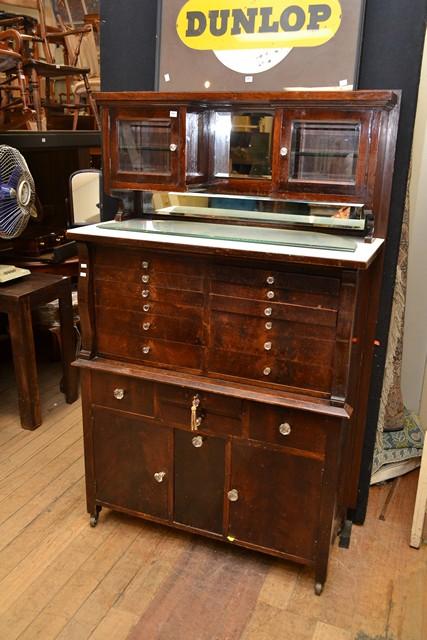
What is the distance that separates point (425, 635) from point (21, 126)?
4.17 m

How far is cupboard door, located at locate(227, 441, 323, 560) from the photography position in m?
1.91

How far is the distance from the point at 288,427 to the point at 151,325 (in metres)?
0.57

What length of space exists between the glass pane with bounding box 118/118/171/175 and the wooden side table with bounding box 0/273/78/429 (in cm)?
116

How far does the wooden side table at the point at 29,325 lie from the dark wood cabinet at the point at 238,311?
915 millimetres

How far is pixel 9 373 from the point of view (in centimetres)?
367

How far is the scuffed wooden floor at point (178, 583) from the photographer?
1844 mm

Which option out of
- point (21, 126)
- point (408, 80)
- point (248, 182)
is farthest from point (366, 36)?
point (21, 126)

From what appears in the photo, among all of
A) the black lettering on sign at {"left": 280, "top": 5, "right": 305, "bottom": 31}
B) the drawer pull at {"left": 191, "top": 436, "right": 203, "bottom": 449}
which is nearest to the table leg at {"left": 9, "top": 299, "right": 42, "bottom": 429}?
the drawer pull at {"left": 191, "top": 436, "right": 203, "bottom": 449}

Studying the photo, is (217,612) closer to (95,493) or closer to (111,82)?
(95,493)

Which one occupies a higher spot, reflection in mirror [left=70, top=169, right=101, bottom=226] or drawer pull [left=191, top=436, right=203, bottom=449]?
reflection in mirror [left=70, top=169, right=101, bottom=226]

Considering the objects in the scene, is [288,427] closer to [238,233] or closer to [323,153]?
[238,233]

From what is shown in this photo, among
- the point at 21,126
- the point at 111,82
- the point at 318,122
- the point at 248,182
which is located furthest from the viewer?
the point at 21,126

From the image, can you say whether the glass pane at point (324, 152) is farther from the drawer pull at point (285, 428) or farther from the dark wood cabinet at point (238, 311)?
the drawer pull at point (285, 428)

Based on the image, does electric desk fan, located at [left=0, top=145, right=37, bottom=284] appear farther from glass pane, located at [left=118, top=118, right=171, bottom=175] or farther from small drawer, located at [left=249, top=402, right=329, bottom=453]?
small drawer, located at [left=249, top=402, right=329, bottom=453]
